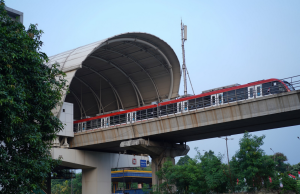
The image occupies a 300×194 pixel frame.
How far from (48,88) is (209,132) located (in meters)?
22.0

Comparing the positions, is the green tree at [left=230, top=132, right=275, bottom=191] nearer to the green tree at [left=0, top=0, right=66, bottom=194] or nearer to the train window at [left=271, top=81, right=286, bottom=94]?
the train window at [left=271, top=81, right=286, bottom=94]

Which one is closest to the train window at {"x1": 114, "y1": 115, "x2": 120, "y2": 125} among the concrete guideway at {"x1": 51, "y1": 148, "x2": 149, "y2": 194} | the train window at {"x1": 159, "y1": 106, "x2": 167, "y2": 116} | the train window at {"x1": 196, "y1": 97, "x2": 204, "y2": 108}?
the train window at {"x1": 159, "y1": 106, "x2": 167, "y2": 116}

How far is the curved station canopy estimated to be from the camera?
4309cm

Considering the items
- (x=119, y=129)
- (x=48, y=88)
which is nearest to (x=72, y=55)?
(x=119, y=129)

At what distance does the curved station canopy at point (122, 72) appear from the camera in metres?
43.1

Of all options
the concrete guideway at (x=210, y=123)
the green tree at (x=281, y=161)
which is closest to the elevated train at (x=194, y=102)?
the concrete guideway at (x=210, y=123)

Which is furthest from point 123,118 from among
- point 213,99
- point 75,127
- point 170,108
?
point 213,99

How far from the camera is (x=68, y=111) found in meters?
41.7

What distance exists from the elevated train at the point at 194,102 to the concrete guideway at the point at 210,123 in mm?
960

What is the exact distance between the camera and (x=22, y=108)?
56.7 ft

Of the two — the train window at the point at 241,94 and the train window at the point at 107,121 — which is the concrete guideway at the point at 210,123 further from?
the train window at the point at 107,121

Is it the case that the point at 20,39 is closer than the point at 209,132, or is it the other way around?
the point at 20,39

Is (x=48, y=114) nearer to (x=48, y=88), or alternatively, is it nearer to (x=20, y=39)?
(x=48, y=88)

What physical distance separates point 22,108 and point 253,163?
805 inches
